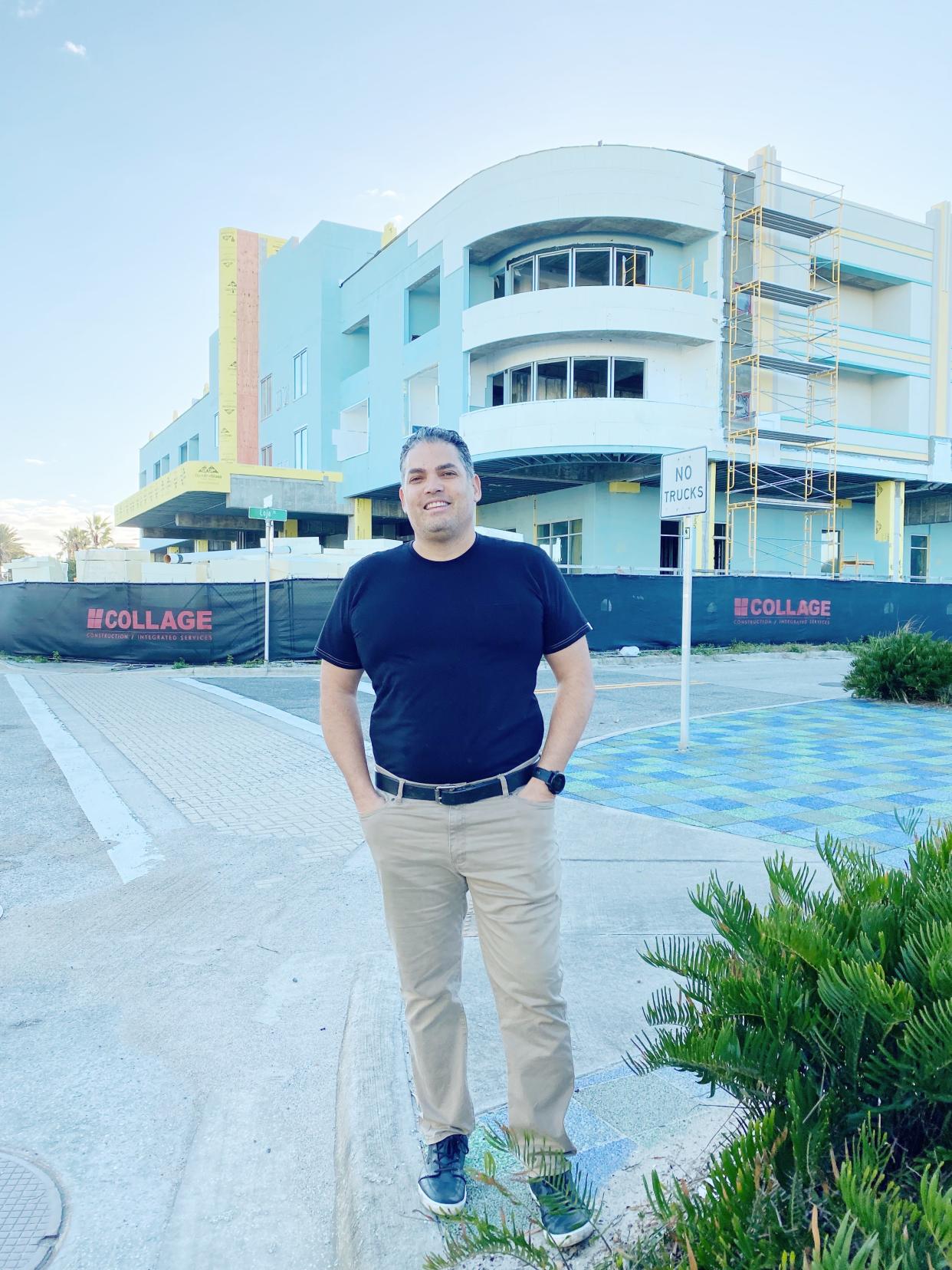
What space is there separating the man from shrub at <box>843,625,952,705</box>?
36.8ft

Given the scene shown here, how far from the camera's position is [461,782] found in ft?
8.27

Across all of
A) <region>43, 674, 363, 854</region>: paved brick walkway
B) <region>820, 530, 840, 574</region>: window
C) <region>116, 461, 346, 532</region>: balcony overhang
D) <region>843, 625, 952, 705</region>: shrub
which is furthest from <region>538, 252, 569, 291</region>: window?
<region>43, 674, 363, 854</region>: paved brick walkway

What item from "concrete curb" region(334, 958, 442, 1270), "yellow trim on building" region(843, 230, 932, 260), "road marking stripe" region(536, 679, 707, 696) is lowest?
"concrete curb" region(334, 958, 442, 1270)

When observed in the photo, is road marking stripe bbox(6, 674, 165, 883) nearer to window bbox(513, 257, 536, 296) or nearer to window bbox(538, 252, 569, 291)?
window bbox(538, 252, 569, 291)

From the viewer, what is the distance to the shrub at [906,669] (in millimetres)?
12422

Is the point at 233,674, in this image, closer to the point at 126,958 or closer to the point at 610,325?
the point at 126,958

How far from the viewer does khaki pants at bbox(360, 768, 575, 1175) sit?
7.97ft

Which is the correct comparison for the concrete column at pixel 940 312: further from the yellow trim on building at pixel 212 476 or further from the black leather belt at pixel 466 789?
the black leather belt at pixel 466 789

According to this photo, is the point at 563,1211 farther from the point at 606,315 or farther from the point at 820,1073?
the point at 606,315

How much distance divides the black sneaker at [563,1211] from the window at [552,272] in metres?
29.3

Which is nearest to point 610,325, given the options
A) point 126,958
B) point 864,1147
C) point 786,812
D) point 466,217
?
point 466,217

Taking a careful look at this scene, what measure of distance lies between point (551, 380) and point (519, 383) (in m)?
1.13

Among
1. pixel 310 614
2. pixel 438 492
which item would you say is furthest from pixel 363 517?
pixel 438 492

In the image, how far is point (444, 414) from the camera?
1219 inches
